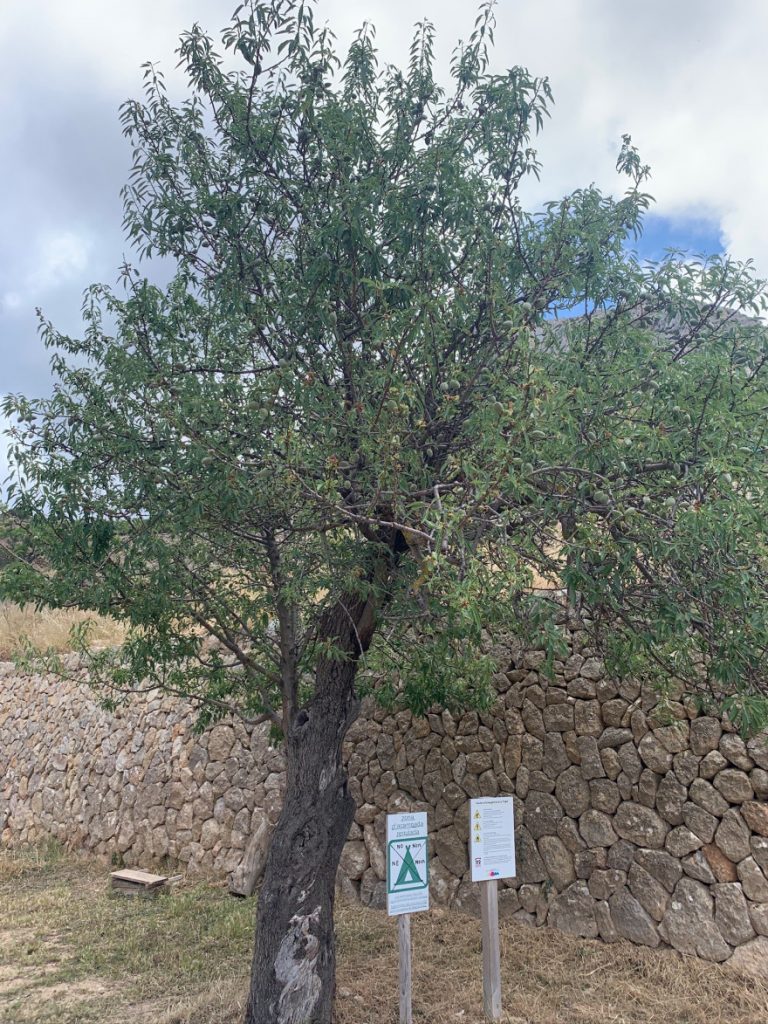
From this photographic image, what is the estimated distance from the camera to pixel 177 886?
8617mm

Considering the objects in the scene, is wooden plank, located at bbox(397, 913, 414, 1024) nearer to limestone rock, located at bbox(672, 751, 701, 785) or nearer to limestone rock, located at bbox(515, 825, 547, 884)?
limestone rock, located at bbox(515, 825, 547, 884)

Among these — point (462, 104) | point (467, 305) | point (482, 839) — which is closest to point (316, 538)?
point (467, 305)

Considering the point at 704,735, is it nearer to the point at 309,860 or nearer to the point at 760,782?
the point at 760,782

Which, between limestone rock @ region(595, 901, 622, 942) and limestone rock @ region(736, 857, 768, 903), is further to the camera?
limestone rock @ region(595, 901, 622, 942)

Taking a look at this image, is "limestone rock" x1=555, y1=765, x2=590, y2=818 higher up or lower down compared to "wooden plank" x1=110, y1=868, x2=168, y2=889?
higher up

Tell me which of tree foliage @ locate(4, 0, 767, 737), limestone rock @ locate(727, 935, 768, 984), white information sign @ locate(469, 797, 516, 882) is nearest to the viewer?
tree foliage @ locate(4, 0, 767, 737)

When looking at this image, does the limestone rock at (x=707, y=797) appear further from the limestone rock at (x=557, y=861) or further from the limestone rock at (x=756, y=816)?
the limestone rock at (x=557, y=861)

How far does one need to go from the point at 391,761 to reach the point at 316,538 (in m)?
3.31

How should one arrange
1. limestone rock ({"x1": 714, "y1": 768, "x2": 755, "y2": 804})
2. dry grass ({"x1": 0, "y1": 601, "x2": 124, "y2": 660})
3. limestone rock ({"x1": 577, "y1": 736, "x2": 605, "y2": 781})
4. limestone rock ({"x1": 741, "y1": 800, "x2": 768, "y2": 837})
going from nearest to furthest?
limestone rock ({"x1": 741, "y1": 800, "x2": 768, "y2": 837}), limestone rock ({"x1": 714, "y1": 768, "x2": 755, "y2": 804}), limestone rock ({"x1": 577, "y1": 736, "x2": 605, "y2": 781}), dry grass ({"x1": 0, "y1": 601, "x2": 124, "y2": 660})

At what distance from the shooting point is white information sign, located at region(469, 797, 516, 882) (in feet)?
16.3

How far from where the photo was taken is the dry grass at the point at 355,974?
5062mm

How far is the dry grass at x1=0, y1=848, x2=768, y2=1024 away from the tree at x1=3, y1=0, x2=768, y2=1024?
0.82 meters

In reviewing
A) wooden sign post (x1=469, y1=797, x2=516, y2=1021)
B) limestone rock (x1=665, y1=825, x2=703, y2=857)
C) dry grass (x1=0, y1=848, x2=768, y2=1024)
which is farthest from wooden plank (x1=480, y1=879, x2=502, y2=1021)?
limestone rock (x1=665, y1=825, x2=703, y2=857)

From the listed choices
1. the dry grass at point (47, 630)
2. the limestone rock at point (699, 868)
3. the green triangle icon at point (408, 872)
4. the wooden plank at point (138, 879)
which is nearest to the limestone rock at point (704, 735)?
the limestone rock at point (699, 868)
